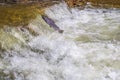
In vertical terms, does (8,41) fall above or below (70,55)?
above

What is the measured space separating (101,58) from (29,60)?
5.73 ft

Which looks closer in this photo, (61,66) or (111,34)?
(61,66)

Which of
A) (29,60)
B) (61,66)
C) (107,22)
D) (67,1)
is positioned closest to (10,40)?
(29,60)

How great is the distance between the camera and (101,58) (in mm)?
7020

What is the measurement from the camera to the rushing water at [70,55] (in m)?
6.38

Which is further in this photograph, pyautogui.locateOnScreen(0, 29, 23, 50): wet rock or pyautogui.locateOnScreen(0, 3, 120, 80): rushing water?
pyautogui.locateOnScreen(0, 29, 23, 50): wet rock

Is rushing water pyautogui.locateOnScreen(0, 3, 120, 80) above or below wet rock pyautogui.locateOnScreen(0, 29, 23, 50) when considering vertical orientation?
below

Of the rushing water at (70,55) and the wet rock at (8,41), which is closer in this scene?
the rushing water at (70,55)

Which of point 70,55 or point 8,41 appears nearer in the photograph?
point 70,55

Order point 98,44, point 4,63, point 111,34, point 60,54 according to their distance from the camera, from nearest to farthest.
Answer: point 4,63 → point 60,54 → point 98,44 → point 111,34

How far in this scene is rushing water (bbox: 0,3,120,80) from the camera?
6375 millimetres

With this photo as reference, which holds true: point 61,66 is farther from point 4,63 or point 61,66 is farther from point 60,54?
point 4,63

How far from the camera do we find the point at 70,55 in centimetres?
735

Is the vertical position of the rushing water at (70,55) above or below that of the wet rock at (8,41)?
below
